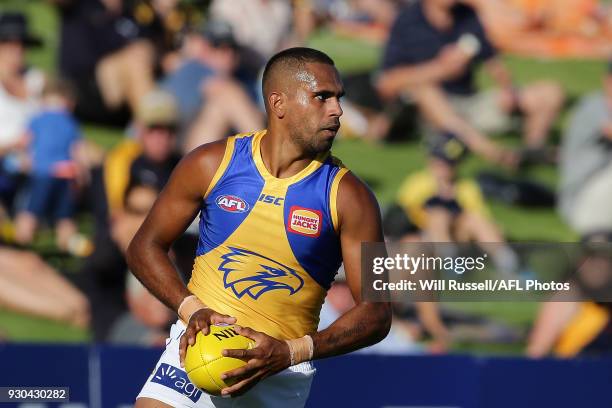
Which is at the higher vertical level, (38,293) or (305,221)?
(38,293)

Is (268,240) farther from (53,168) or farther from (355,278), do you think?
(53,168)

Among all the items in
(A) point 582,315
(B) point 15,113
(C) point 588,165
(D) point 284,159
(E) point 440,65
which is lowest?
(D) point 284,159

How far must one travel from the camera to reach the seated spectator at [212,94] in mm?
9945

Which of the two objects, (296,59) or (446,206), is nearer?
(296,59)

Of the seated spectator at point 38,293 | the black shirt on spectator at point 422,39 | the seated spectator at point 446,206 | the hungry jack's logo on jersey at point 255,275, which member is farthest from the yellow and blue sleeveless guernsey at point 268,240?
the black shirt on spectator at point 422,39

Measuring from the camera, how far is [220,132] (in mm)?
9938

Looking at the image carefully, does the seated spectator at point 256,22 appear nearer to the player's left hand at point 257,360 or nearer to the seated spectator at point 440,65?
the seated spectator at point 440,65

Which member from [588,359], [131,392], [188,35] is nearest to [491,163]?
[188,35]

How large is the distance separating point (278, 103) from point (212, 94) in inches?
210

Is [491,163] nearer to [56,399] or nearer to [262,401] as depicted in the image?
[56,399]

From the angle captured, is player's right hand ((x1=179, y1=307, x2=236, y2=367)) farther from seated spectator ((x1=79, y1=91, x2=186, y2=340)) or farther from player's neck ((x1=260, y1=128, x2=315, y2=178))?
seated spectator ((x1=79, y1=91, x2=186, y2=340))

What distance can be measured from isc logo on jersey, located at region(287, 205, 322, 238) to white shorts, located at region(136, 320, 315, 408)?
601 millimetres

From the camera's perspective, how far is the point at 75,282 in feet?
29.1

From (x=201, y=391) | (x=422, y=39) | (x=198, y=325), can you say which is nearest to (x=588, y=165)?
(x=422, y=39)
